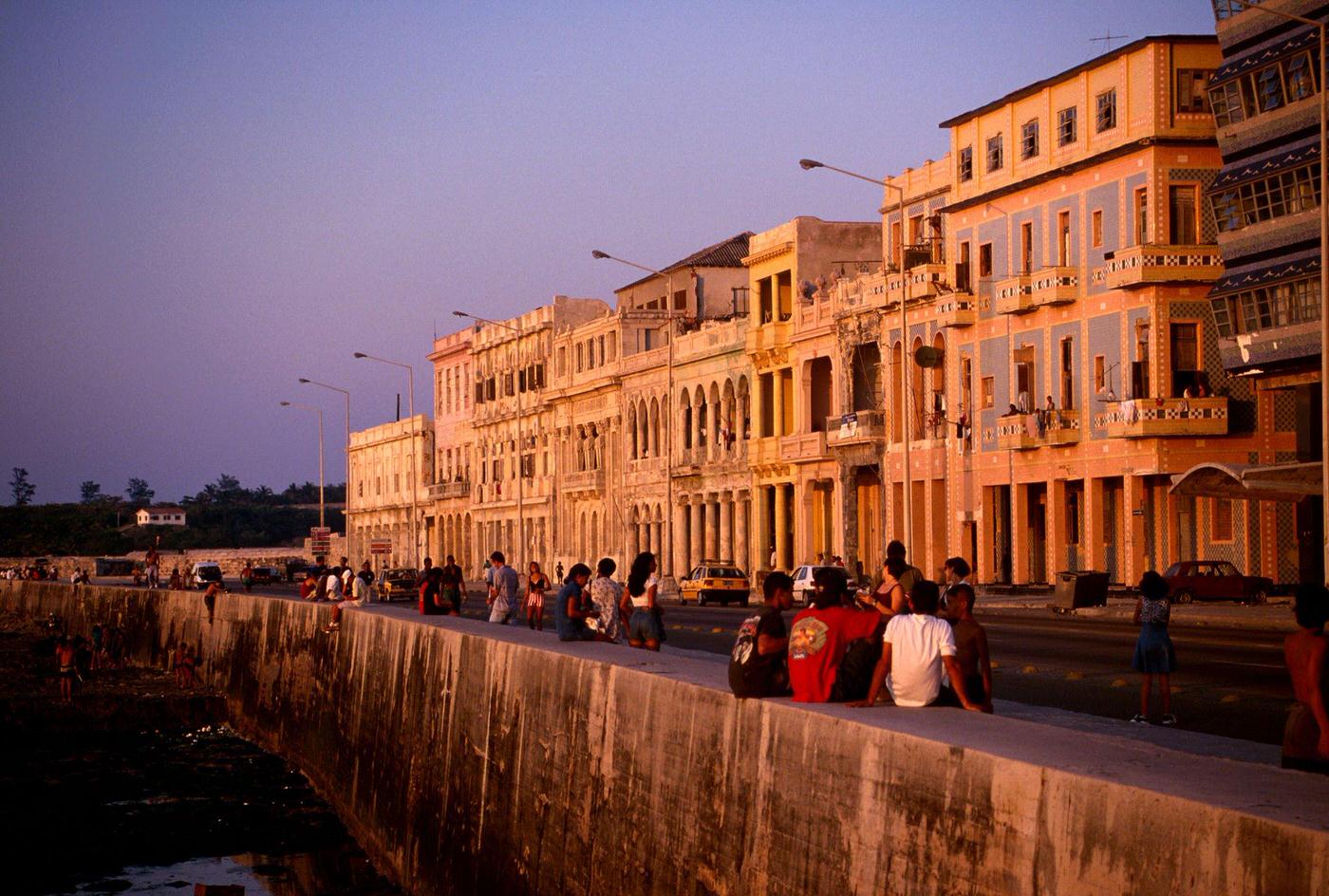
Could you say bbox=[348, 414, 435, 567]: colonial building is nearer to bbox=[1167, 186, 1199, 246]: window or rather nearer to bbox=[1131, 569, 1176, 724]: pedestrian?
bbox=[1167, 186, 1199, 246]: window

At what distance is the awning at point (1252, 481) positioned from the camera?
42.7 meters

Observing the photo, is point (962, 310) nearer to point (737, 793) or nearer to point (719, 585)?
point (719, 585)

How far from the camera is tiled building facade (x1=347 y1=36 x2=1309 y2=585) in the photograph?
54250mm

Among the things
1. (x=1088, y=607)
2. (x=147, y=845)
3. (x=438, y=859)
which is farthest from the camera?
(x=1088, y=607)

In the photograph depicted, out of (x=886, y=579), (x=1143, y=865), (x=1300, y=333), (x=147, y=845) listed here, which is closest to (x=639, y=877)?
(x=886, y=579)

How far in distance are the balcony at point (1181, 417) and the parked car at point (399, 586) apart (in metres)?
31.4

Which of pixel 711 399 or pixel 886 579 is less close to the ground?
pixel 711 399

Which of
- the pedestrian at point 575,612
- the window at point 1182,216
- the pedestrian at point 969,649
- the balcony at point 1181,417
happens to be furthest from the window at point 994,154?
the pedestrian at point 969,649

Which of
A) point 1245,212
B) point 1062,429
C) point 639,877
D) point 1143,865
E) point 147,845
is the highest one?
point 1245,212

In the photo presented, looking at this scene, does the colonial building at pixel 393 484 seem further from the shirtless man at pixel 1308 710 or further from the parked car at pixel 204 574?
the shirtless man at pixel 1308 710

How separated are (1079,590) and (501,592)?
19.6 meters

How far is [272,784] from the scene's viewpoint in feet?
127

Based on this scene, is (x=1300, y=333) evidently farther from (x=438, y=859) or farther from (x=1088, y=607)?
(x=438, y=859)

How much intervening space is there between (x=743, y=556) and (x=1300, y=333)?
34.2 meters
